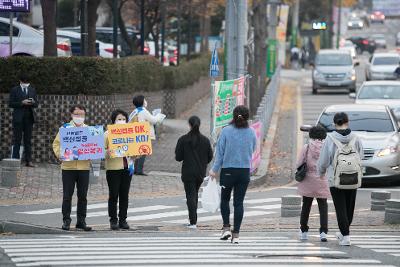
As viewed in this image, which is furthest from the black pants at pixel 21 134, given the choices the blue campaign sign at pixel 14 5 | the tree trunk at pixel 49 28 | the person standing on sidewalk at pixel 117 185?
the person standing on sidewalk at pixel 117 185

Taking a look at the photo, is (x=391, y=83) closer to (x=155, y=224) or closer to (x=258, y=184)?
(x=258, y=184)

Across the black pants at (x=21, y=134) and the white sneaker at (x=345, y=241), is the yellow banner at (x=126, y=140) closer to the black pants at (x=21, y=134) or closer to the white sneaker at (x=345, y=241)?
the white sneaker at (x=345, y=241)

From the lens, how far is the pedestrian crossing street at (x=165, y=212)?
17969mm

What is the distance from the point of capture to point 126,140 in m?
16.1

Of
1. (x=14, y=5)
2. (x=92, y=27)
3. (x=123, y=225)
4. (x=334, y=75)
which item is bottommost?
(x=334, y=75)

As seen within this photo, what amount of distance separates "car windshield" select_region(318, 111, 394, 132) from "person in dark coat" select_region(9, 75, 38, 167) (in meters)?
5.75

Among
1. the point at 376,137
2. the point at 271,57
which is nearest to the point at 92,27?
the point at 376,137

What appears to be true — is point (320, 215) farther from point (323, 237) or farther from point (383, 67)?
point (383, 67)

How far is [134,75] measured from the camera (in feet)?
89.2

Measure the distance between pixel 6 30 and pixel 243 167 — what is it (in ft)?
58.8

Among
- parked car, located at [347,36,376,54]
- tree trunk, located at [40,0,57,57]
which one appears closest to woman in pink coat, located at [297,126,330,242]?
tree trunk, located at [40,0,57,57]

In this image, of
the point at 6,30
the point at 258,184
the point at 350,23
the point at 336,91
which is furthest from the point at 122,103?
the point at 350,23

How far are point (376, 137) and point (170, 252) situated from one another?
35.8ft

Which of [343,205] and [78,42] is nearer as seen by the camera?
[343,205]
